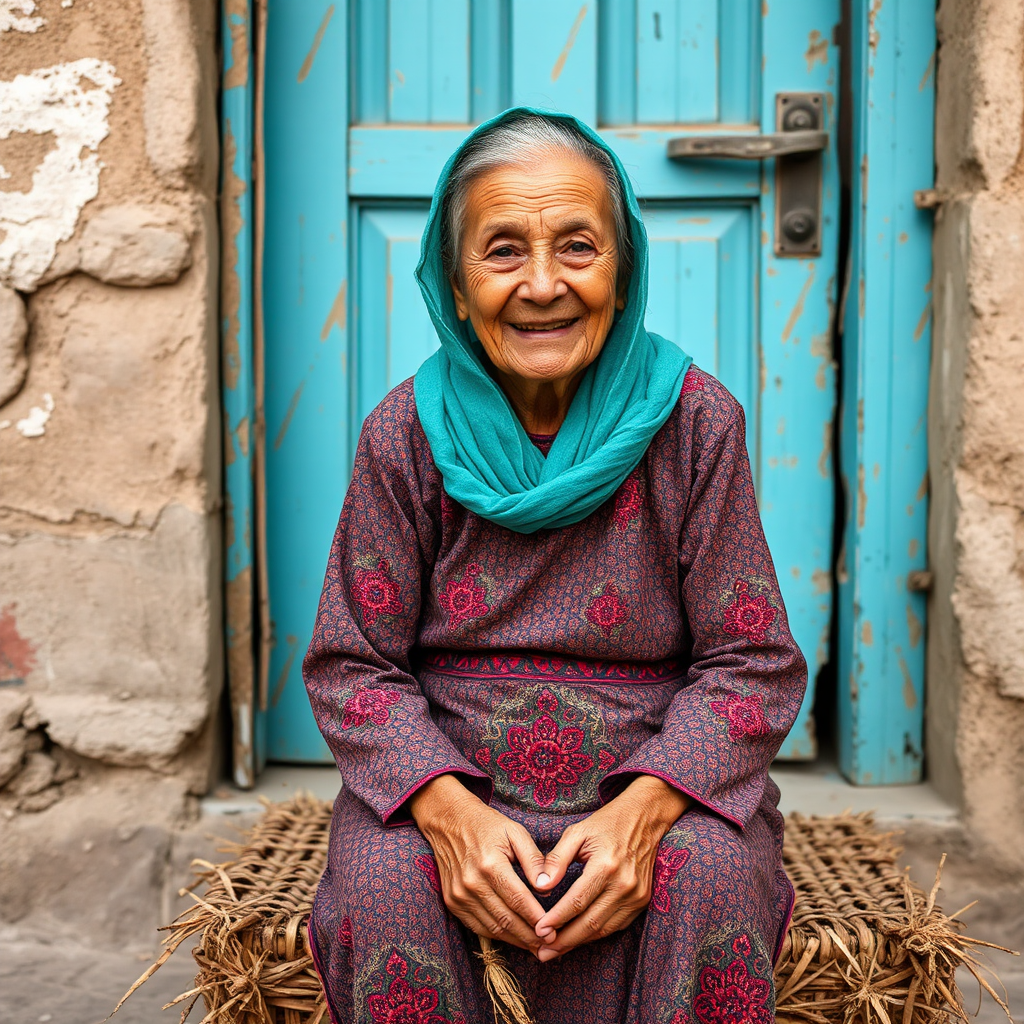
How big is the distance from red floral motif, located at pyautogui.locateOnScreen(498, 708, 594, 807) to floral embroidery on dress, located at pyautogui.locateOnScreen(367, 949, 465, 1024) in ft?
1.10

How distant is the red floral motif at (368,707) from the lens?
67.8 inches

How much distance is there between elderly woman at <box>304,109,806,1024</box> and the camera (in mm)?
1618

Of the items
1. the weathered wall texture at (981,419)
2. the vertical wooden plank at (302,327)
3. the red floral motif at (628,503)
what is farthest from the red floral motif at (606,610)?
the vertical wooden plank at (302,327)

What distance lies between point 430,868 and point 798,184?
1.83 metres

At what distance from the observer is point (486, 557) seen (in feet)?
5.92

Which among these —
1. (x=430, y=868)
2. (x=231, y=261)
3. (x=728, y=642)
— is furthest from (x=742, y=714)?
(x=231, y=261)

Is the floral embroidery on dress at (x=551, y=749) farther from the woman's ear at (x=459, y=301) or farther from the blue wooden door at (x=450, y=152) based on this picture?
the blue wooden door at (x=450, y=152)

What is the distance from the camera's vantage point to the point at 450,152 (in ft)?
8.71

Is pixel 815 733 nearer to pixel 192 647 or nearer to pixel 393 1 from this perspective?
pixel 192 647

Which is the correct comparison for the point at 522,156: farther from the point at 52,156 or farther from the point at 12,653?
the point at 12,653

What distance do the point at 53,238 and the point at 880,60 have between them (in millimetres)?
1831

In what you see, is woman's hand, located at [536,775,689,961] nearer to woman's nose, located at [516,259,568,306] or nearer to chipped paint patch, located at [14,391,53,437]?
woman's nose, located at [516,259,568,306]

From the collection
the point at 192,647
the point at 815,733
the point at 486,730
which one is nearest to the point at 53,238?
the point at 192,647

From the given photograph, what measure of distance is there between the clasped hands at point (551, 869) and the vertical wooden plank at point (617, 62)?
5.57 feet
